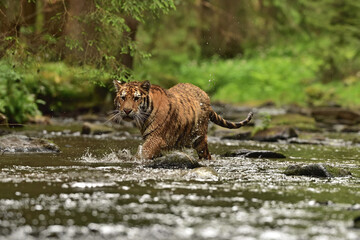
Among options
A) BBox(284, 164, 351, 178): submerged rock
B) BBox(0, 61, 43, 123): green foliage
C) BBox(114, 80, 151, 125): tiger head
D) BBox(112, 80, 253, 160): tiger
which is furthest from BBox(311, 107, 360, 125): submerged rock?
BBox(284, 164, 351, 178): submerged rock

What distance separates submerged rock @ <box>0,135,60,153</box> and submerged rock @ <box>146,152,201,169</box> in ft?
8.00

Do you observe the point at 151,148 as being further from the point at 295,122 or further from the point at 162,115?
the point at 295,122

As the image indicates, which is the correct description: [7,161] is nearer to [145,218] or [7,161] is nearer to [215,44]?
[145,218]

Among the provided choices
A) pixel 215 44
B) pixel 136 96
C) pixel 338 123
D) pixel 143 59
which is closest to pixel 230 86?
pixel 215 44

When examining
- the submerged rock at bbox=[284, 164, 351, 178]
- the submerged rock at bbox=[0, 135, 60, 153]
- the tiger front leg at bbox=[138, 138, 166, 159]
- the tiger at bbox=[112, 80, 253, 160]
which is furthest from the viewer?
the submerged rock at bbox=[0, 135, 60, 153]

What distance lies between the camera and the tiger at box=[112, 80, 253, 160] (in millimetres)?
9359

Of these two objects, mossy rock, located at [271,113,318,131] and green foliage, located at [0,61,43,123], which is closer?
green foliage, located at [0,61,43,123]

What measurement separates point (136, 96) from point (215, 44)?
20.1 meters

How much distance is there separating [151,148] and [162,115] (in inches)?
20.2

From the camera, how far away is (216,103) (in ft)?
82.9

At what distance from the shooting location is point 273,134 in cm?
1505

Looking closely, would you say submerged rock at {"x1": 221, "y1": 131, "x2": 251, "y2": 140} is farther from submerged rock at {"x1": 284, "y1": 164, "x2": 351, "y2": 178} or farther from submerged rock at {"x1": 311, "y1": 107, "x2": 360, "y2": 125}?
submerged rock at {"x1": 284, "y1": 164, "x2": 351, "y2": 178}

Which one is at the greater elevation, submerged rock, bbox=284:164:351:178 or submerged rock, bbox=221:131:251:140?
submerged rock, bbox=284:164:351:178

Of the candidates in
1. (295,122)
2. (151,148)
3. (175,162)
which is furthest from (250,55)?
(175,162)
